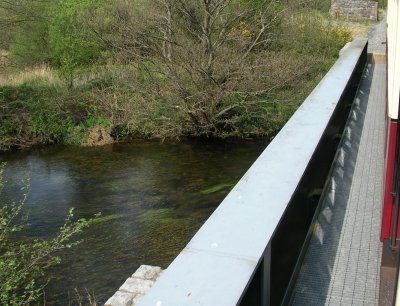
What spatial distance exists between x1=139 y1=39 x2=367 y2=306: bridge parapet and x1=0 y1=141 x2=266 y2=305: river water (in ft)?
17.8

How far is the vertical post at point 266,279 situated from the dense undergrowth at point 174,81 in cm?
1473

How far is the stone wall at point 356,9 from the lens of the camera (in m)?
31.0

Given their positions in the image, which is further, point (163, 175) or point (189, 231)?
point (163, 175)

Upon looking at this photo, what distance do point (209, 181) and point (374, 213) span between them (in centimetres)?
1012

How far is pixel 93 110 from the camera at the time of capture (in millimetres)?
19500

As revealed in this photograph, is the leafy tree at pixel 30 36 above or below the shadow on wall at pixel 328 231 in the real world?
above

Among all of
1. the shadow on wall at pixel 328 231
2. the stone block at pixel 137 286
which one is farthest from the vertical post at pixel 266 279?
the stone block at pixel 137 286

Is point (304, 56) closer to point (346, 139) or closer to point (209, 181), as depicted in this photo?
point (209, 181)

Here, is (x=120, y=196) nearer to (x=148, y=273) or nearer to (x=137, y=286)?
(x=148, y=273)

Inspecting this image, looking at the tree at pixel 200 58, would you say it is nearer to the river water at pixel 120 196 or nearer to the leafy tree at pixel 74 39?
the river water at pixel 120 196

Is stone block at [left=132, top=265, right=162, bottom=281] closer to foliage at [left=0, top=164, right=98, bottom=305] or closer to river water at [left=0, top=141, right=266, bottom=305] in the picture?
foliage at [left=0, top=164, right=98, bottom=305]

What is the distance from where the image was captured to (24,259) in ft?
26.7

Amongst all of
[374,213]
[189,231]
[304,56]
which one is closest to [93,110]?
[304,56]

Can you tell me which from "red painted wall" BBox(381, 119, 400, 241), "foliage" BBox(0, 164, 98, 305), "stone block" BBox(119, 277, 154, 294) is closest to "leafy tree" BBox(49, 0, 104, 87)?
"foliage" BBox(0, 164, 98, 305)
